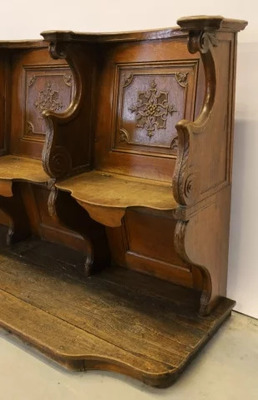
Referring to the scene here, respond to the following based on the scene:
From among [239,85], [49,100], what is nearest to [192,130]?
[239,85]

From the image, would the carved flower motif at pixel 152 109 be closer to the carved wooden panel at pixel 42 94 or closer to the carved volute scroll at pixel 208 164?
the carved volute scroll at pixel 208 164

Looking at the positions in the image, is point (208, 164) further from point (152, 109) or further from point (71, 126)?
point (71, 126)

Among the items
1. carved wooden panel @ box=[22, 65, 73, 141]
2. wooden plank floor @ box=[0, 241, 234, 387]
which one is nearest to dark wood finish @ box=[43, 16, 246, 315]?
wooden plank floor @ box=[0, 241, 234, 387]

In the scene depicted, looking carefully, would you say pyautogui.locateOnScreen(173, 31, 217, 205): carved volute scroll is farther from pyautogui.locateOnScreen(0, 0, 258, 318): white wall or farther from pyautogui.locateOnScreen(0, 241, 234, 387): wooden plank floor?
pyautogui.locateOnScreen(0, 241, 234, 387): wooden plank floor

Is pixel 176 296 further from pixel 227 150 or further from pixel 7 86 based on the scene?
pixel 7 86

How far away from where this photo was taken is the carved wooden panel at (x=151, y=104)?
1885 mm

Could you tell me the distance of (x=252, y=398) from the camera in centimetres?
156

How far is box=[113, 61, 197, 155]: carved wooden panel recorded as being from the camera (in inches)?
74.2

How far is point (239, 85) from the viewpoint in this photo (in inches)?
75.0

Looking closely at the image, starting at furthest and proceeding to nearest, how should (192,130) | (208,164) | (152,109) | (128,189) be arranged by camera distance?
1. (152,109)
2. (128,189)
3. (208,164)
4. (192,130)

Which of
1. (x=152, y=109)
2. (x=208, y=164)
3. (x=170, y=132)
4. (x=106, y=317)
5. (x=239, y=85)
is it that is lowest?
(x=106, y=317)

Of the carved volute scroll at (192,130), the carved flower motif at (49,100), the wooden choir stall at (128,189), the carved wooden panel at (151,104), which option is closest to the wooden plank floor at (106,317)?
the wooden choir stall at (128,189)

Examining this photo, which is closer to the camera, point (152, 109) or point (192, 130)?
point (192, 130)

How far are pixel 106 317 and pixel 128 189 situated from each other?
583 millimetres
